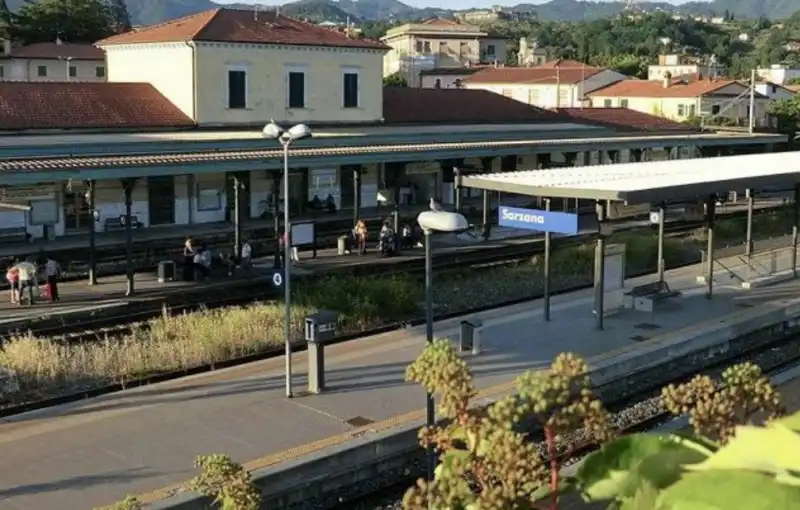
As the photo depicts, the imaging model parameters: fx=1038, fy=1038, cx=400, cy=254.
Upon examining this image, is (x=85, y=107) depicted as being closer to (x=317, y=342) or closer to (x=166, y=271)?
(x=166, y=271)

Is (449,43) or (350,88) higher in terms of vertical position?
(449,43)

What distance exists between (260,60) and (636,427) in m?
21.9

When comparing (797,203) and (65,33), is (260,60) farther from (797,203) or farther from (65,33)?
(65,33)

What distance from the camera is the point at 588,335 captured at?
16.9m

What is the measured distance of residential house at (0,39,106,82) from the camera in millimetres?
58094

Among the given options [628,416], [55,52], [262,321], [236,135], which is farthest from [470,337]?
[55,52]

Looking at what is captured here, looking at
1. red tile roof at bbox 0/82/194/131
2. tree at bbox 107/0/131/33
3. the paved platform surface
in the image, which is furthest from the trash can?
tree at bbox 107/0/131/33

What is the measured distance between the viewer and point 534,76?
67375 mm

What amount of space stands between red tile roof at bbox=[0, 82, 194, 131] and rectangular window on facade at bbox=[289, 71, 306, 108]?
3.69 m

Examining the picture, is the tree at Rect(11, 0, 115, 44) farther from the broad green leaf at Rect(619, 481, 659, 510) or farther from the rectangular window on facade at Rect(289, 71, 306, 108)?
Result: the broad green leaf at Rect(619, 481, 659, 510)

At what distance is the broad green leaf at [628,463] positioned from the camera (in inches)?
91.0

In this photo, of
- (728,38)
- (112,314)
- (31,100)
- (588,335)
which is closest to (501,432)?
(588,335)

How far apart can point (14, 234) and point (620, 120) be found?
2866cm

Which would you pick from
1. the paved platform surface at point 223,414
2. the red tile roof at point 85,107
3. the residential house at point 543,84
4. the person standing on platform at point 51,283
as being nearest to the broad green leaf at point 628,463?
the paved platform surface at point 223,414
